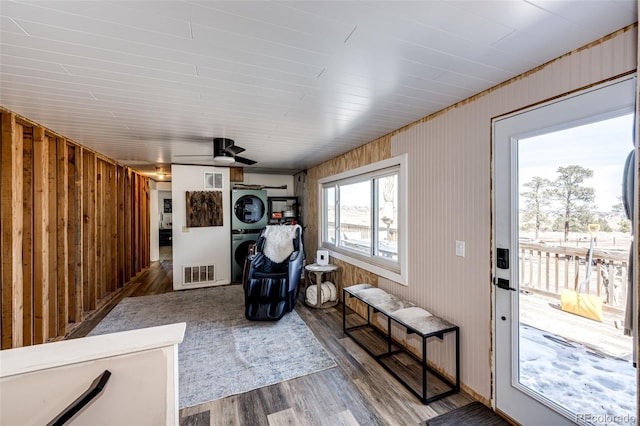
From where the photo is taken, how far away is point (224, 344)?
9.21 feet

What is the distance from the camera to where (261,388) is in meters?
2.14

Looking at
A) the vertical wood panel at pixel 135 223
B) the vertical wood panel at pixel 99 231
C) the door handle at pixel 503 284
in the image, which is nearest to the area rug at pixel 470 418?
the door handle at pixel 503 284

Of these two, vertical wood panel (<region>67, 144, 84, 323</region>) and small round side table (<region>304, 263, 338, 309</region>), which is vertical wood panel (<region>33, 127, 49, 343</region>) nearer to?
vertical wood panel (<region>67, 144, 84, 323</region>)

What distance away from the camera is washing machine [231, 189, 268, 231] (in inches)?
201

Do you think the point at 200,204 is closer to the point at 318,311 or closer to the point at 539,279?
the point at 318,311

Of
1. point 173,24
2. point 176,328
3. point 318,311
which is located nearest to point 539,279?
point 176,328

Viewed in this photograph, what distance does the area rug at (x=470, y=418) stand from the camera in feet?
5.77

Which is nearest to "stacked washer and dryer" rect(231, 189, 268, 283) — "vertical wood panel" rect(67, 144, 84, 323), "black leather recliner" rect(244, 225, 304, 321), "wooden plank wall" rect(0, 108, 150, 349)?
"black leather recliner" rect(244, 225, 304, 321)

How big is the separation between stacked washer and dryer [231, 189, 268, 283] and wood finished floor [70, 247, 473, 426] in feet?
10.4

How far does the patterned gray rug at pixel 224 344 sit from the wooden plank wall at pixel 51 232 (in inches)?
20.2

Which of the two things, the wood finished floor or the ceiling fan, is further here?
the ceiling fan

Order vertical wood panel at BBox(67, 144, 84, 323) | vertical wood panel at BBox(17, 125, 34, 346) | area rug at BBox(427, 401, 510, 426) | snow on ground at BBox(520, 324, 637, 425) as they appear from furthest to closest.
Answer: vertical wood panel at BBox(67, 144, 84, 323), vertical wood panel at BBox(17, 125, 34, 346), area rug at BBox(427, 401, 510, 426), snow on ground at BBox(520, 324, 637, 425)

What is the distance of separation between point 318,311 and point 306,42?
3.28 m

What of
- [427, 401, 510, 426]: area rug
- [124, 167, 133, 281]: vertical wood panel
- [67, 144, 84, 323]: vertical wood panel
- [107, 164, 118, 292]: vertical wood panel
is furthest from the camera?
[124, 167, 133, 281]: vertical wood panel
